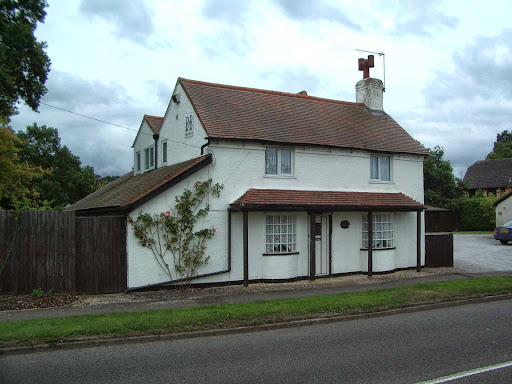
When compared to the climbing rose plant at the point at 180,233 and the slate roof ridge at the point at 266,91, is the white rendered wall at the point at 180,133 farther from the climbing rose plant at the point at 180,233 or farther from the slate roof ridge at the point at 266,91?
the climbing rose plant at the point at 180,233

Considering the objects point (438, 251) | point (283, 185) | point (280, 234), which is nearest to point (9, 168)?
point (283, 185)

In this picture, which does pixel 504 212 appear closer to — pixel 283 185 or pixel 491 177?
pixel 491 177

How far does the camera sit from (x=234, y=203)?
48.8 ft

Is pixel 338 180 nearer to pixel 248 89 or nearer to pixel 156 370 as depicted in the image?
pixel 248 89

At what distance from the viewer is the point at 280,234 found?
1581cm

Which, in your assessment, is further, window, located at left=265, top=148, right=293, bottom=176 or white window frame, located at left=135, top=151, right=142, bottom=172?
white window frame, located at left=135, top=151, right=142, bottom=172

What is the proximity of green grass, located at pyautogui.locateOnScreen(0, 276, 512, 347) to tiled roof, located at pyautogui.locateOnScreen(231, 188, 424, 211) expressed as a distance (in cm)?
347

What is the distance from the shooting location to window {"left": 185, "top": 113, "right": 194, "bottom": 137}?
16.3 m

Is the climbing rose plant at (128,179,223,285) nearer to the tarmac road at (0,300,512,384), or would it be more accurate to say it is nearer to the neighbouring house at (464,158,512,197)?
the tarmac road at (0,300,512,384)

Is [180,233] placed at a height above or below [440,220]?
above

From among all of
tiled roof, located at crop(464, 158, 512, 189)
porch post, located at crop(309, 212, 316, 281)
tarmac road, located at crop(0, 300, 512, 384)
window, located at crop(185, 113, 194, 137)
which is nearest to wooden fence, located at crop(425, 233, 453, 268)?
porch post, located at crop(309, 212, 316, 281)

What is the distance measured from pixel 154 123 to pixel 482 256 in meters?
16.9

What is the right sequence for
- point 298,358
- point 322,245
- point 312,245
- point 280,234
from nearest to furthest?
point 298,358 < point 280,234 < point 312,245 < point 322,245

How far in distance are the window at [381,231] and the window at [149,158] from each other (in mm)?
9492
